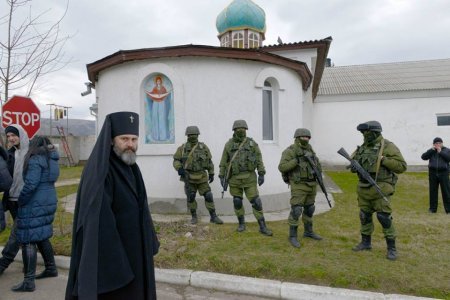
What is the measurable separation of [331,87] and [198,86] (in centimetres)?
1735

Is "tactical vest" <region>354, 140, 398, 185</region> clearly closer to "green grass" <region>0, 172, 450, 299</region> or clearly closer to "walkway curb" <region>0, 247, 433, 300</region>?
"green grass" <region>0, 172, 450, 299</region>

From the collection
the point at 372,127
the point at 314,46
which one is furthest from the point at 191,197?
the point at 314,46

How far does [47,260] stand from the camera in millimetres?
4480

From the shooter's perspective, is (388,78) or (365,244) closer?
(365,244)

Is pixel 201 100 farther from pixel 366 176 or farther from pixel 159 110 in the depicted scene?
pixel 366 176

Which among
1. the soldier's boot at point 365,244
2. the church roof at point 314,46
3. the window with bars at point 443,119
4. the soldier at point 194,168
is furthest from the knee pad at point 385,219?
the window with bars at point 443,119

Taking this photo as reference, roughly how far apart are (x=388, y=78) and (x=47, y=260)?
79.5 feet

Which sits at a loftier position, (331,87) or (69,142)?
(331,87)

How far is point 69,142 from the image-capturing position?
2545cm

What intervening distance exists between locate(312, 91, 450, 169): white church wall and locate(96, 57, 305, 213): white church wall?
14.4 meters

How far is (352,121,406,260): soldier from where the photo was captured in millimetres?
4820

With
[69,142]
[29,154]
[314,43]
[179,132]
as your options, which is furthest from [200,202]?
[69,142]

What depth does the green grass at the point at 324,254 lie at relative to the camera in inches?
161

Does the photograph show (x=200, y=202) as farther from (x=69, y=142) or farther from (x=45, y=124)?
(x=45, y=124)
